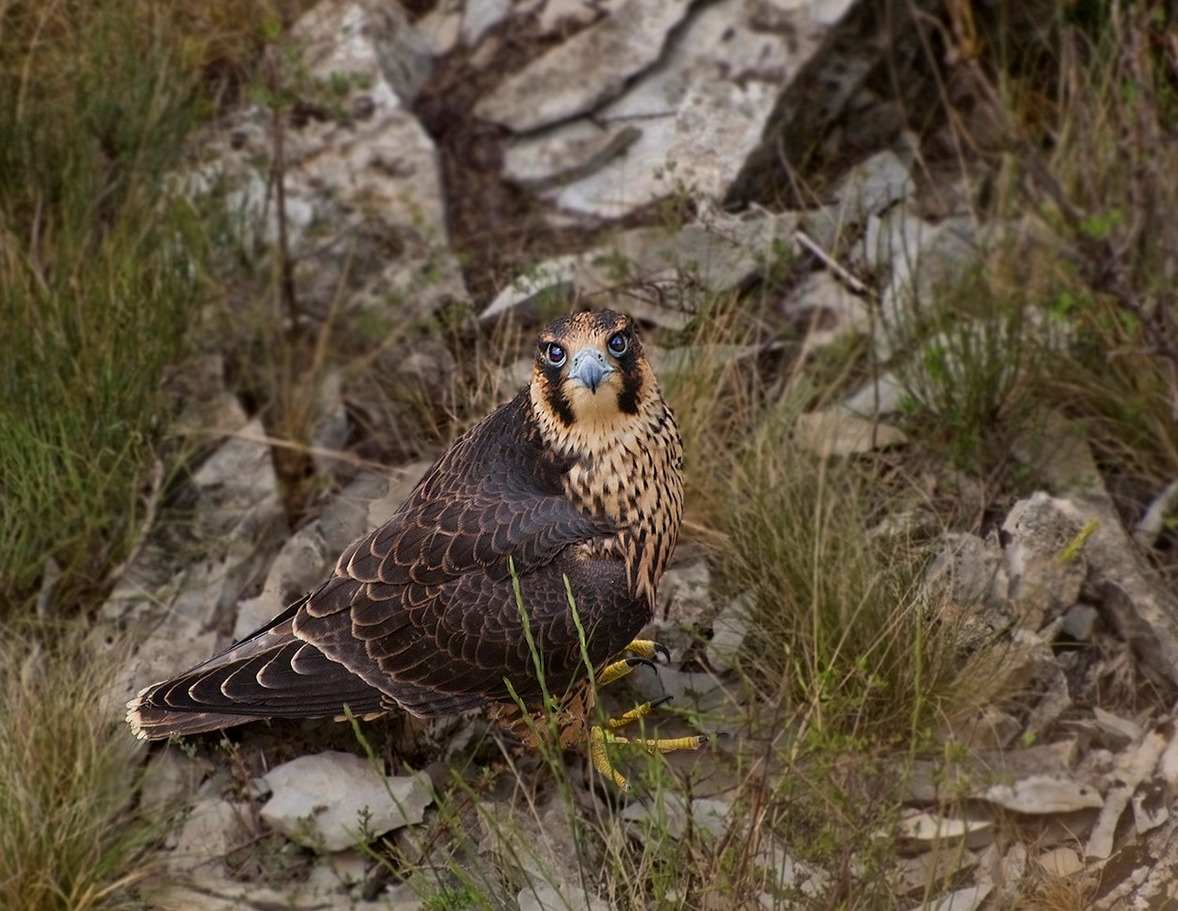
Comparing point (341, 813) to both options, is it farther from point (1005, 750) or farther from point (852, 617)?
point (1005, 750)

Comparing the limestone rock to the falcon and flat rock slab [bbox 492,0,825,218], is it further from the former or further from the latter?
the falcon

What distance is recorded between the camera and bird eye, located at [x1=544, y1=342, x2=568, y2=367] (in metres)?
3.79

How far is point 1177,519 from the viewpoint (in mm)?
4695

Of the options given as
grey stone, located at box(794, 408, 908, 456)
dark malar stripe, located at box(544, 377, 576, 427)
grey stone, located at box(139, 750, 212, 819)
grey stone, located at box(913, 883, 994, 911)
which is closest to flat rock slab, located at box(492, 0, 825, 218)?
grey stone, located at box(794, 408, 908, 456)

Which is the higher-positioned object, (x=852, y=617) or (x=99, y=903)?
(x=852, y=617)

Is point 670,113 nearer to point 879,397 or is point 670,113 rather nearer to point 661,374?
point 661,374

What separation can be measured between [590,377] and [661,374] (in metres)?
1.44

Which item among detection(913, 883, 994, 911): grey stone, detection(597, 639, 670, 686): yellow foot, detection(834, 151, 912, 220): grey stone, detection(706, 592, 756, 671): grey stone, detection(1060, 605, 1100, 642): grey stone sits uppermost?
detection(834, 151, 912, 220): grey stone

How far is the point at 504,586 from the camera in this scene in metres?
3.96

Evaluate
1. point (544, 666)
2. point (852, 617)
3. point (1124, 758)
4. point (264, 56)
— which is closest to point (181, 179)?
point (264, 56)

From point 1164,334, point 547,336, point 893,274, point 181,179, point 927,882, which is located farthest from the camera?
point 181,179

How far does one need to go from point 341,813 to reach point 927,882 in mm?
1701

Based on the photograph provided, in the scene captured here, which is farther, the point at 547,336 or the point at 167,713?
the point at 167,713

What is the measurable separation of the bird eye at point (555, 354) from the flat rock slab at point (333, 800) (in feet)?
4.10
